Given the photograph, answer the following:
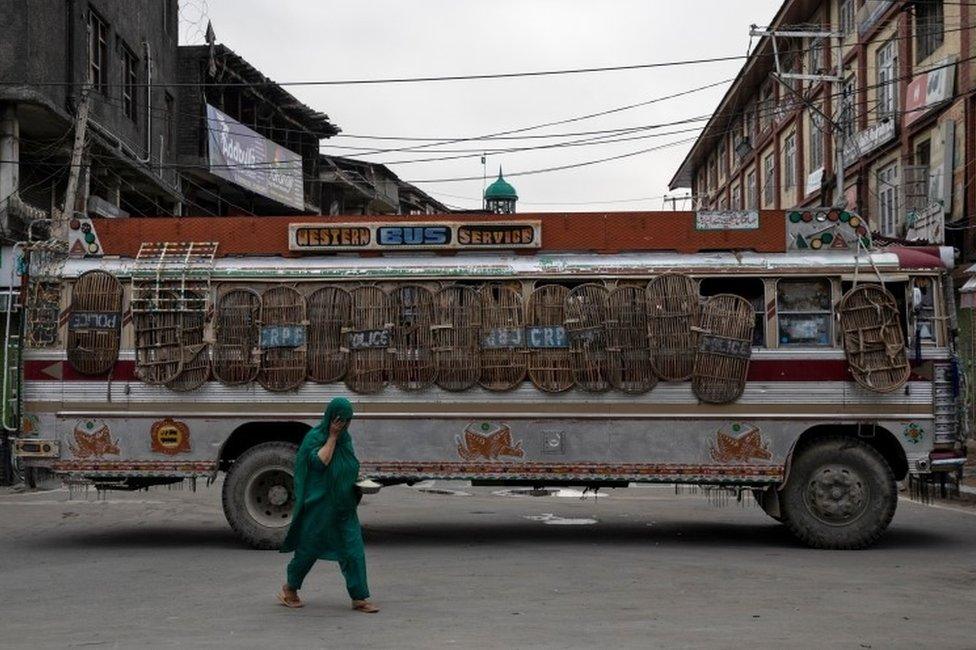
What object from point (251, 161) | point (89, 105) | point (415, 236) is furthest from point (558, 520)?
point (251, 161)

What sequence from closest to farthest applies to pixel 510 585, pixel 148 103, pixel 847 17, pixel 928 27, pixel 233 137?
1. pixel 510 585
2. pixel 928 27
3. pixel 148 103
4. pixel 847 17
5. pixel 233 137

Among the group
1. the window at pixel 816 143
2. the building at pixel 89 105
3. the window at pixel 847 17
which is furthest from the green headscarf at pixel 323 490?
the window at pixel 816 143

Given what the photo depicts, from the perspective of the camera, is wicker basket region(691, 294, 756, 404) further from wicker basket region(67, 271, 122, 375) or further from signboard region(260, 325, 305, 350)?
wicker basket region(67, 271, 122, 375)

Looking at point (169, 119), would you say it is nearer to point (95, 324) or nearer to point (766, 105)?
point (766, 105)

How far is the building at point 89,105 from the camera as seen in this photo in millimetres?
22922

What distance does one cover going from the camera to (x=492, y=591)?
9.15 metres

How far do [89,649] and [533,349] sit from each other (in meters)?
5.71

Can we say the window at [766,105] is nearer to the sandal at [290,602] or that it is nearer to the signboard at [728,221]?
the signboard at [728,221]

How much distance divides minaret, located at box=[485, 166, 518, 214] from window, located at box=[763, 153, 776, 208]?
12.6 m

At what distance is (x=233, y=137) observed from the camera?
117ft

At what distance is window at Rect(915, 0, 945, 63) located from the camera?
27.3 metres

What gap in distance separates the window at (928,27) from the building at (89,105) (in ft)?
60.7

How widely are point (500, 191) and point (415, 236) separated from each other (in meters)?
46.8

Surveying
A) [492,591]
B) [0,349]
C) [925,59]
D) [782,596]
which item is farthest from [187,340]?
[925,59]
